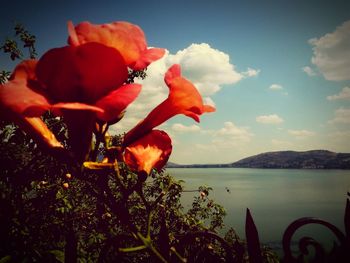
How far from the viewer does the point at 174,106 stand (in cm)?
87

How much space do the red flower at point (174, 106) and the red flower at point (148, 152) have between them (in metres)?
0.08

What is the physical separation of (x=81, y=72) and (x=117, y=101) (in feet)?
0.39

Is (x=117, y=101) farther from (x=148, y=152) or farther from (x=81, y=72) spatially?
(x=148, y=152)

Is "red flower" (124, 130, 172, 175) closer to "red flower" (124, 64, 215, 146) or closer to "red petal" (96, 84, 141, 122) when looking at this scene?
"red flower" (124, 64, 215, 146)

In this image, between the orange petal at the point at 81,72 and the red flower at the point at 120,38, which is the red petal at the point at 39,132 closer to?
the orange petal at the point at 81,72

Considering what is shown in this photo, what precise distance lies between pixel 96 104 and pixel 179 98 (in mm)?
287

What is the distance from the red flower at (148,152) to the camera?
97 cm

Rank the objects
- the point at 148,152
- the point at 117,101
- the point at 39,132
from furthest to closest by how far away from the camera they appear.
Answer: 1. the point at 148,152
2. the point at 39,132
3. the point at 117,101

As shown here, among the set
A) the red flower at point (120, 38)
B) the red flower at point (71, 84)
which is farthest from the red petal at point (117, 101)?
the red flower at point (120, 38)

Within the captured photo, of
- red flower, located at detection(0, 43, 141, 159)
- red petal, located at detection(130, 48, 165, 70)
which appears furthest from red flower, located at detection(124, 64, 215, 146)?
red flower, located at detection(0, 43, 141, 159)

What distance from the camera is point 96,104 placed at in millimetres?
681

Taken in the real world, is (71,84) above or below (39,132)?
above

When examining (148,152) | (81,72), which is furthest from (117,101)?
(148,152)

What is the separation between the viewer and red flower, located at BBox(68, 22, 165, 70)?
0.71 meters
